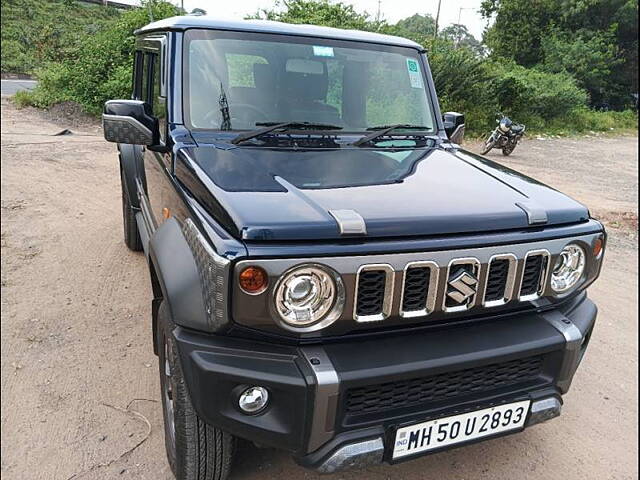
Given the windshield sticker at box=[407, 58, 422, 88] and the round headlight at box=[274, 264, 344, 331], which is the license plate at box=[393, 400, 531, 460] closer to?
the round headlight at box=[274, 264, 344, 331]

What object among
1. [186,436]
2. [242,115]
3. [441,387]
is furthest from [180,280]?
[242,115]

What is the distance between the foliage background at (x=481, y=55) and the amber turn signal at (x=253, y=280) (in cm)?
686

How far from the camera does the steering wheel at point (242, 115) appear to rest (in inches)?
110

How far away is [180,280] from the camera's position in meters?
2.00

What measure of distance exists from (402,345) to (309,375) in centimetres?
39

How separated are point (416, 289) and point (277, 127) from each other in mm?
1285

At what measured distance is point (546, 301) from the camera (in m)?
2.29

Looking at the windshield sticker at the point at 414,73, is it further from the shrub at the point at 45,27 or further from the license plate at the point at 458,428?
the shrub at the point at 45,27

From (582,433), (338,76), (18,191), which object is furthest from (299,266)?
(18,191)

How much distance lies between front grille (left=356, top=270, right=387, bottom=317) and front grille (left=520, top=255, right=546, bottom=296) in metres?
0.65

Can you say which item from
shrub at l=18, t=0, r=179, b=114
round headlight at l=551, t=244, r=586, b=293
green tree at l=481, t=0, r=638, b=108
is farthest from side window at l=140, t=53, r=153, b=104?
green tree at l=481, t=0, r=638, b=108

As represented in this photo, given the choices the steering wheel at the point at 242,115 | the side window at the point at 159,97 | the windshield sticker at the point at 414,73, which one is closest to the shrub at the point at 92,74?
the side window at the point at 159,97

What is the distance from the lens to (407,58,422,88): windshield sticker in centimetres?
348

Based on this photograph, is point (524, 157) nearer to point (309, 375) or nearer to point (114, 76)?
point (114, 76)
